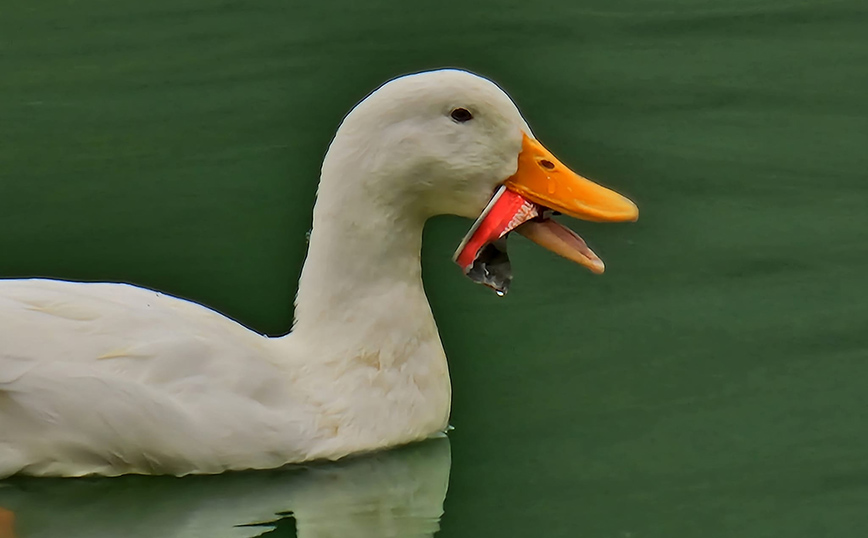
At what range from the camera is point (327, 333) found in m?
4.83

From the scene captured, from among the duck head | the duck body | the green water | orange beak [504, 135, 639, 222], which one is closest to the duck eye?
the duck head

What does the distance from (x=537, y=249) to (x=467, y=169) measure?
1.53 meters

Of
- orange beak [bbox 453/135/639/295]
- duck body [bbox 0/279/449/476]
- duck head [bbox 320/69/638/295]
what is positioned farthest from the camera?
orange beak [bbox 453/135/639/295]

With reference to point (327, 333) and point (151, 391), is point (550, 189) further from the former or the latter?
point (151, 391)

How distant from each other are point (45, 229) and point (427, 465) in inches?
84.8

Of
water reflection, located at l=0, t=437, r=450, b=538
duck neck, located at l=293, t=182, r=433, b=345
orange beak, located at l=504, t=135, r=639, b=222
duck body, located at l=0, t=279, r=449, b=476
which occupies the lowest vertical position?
water reflection, located at l=0, t=437, r=450, b=538

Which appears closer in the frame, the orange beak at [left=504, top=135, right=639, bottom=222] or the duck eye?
the duck eye

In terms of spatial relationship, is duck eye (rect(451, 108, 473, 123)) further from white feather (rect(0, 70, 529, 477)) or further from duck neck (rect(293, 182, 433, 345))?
duck neck (rect(293, 182, 433, 345))

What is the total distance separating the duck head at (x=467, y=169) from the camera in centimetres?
470

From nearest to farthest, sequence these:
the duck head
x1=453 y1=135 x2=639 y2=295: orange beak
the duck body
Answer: the duck body
the duck head
x1=453 y1=135 x2=639 y2=295: orange beak

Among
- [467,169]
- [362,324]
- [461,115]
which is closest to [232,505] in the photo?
[362,324]

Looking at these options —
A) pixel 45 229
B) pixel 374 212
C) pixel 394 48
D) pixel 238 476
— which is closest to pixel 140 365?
pixel 238 476

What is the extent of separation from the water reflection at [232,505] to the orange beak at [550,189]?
891 millimetres

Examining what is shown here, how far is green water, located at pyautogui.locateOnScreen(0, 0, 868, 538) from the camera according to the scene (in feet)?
15.4
